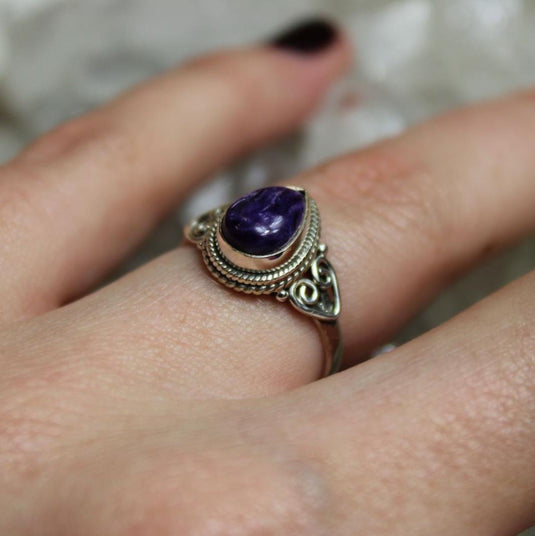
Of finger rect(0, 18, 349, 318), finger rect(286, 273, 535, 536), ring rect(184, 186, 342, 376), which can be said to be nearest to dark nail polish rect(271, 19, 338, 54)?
finger rect(0, 18, 349, 318)

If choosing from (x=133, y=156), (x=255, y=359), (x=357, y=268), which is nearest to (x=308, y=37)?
(x=133, y=156)

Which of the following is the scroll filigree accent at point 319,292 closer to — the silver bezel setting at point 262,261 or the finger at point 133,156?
the silver bezel setting at point 262,261

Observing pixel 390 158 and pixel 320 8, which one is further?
pixel 320 8

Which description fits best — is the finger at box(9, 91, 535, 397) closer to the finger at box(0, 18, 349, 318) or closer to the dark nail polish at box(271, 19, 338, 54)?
the finger at box(0, 18, 349, 318)

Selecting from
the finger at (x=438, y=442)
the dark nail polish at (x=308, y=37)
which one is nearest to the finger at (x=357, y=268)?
the finger at (x=438, y=442)

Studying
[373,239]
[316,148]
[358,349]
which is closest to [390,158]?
[373,239]

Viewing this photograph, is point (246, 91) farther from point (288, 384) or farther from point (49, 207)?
point (288, 384)

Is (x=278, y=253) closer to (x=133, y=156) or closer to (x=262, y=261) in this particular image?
(x=262, y=261)
